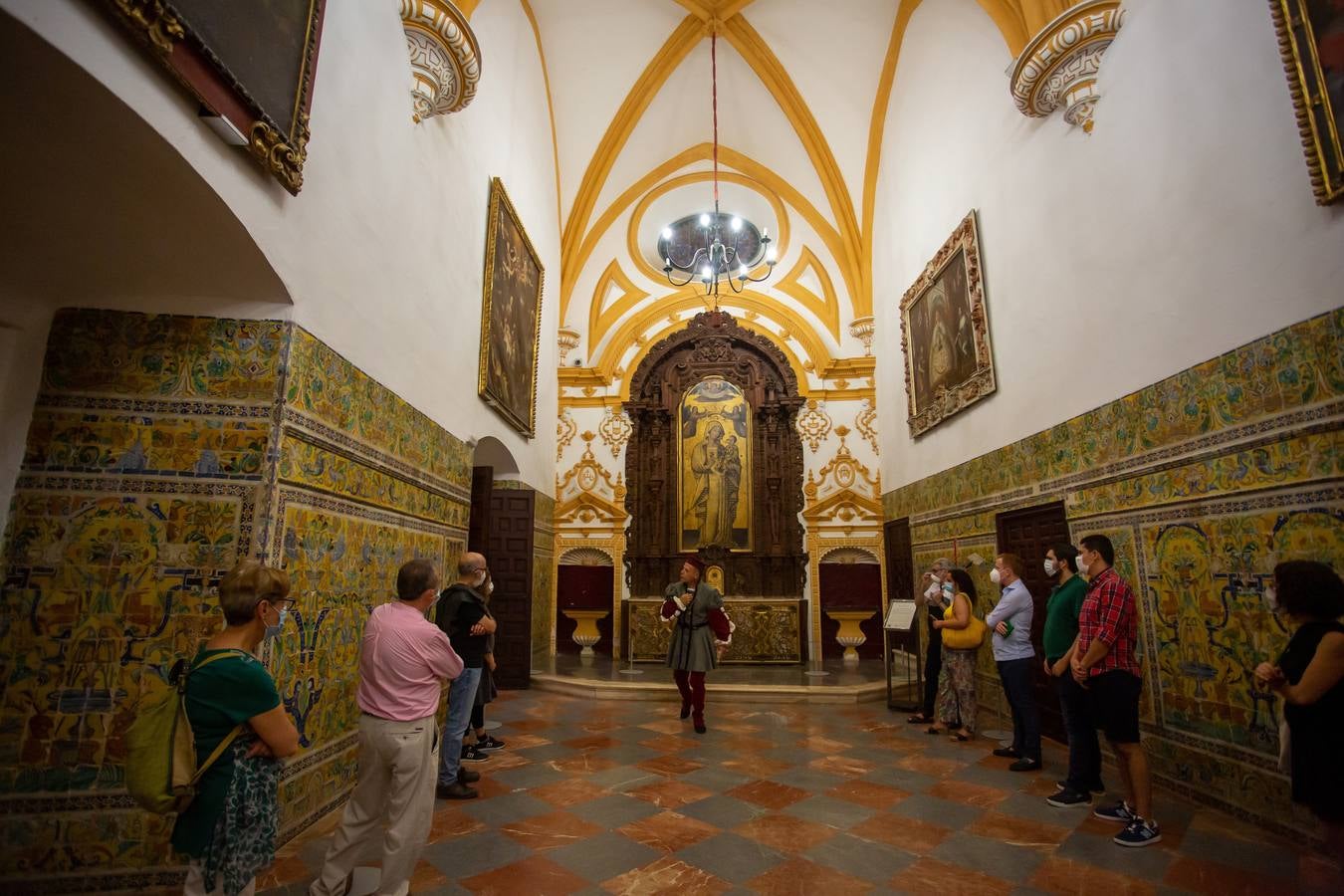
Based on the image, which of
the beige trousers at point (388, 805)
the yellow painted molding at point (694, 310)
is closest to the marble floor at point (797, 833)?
the beige trousers at point (388, 805)

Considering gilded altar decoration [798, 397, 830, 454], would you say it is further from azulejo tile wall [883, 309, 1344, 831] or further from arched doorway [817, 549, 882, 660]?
azulejo tile wall [883, 309, 1344, 831]

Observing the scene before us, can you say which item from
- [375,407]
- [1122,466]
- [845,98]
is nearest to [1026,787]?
[1122,466]

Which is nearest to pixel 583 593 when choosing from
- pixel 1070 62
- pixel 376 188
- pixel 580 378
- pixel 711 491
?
pixel 711 491

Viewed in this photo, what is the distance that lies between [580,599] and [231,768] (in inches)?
366

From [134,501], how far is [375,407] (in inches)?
60.0

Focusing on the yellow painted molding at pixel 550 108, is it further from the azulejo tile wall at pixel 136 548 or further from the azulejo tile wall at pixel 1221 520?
the azulejo tile wall at pixel 1221 520

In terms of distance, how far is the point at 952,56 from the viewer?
754cm

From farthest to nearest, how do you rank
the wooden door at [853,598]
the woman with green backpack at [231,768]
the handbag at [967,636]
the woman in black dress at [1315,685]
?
the wooden door at [853,598], the handbag at [967,636], the woman in black dress at [1315,685], the woman with green backpack at [231,768]

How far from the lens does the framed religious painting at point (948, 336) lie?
683cm

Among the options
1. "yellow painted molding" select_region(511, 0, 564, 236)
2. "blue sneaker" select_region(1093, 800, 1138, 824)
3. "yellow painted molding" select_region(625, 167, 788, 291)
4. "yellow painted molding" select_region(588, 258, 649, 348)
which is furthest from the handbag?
"yellow painted molding" select_region(511, 0, 564, 236)

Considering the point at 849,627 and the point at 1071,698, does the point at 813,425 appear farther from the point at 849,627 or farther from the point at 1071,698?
the point at 1071,698

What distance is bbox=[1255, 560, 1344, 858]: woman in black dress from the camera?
222 cm

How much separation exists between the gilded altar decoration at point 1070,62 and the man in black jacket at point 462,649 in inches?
219

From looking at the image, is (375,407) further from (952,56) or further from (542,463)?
(952,56)
